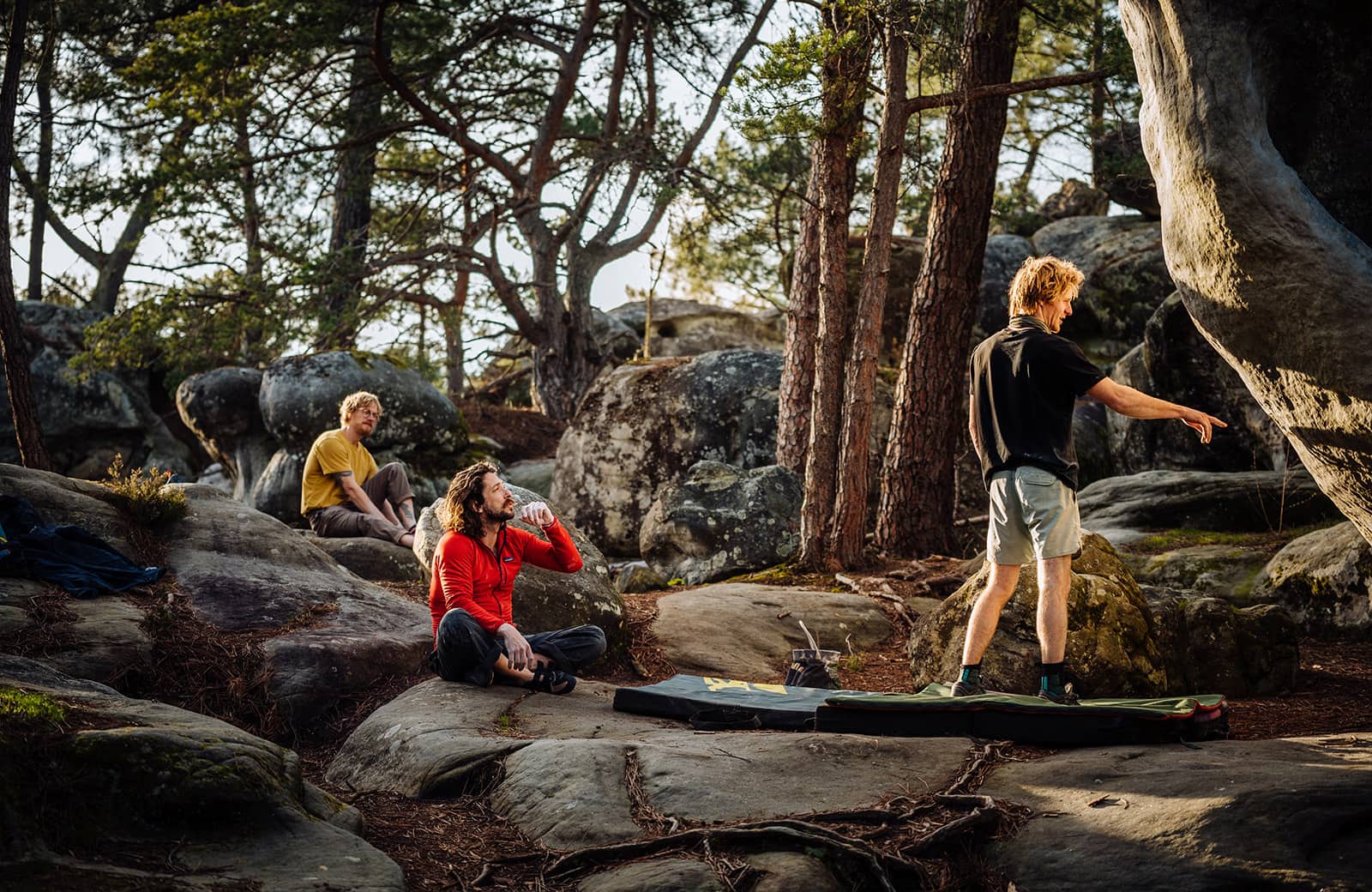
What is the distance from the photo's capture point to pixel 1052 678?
5.10 meters

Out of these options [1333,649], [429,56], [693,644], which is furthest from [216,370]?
[1333,649]

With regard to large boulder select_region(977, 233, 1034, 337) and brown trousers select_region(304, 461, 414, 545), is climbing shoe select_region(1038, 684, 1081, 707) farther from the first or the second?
large boulder select_region(977, 233, 1034, 337)

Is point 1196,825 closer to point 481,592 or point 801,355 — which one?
point 481,592

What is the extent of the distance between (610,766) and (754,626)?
4.42 metres

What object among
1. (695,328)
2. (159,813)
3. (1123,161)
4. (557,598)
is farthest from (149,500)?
(695,328)

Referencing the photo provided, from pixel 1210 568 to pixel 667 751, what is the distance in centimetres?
637

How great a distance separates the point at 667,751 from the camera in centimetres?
457

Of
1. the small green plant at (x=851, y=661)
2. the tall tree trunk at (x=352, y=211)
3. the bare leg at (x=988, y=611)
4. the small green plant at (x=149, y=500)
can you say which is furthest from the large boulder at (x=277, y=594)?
the tall tree trunk at (x=352, y=211)

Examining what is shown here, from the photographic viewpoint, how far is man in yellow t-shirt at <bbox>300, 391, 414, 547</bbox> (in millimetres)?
10297

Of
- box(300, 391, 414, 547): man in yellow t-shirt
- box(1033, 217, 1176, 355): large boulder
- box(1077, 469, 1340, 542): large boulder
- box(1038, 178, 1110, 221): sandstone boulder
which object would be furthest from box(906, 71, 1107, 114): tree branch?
box(1038, 178, 1110, 221): sandstone boulder

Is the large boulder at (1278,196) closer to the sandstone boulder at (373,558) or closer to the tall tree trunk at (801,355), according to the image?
the sandstone boulder at (373,558)

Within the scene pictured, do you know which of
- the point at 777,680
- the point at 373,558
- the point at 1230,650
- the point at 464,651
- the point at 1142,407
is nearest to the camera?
the point at 1142,407

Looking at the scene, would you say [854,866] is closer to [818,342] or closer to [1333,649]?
[1333,649]

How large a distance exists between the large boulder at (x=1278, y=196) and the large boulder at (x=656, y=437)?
9388mm
